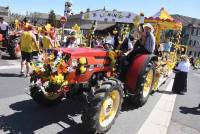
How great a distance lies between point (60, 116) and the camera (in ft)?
21.3

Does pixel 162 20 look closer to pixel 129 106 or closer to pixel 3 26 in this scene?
pixel 129 106


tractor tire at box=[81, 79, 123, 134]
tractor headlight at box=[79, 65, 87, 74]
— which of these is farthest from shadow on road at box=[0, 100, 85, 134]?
tractor headlight at box=[79, 65, 87, 74]

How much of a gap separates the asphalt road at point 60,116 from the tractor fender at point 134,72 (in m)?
0.65

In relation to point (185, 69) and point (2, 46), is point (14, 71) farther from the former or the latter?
point (185, 69)

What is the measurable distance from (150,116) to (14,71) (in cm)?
582

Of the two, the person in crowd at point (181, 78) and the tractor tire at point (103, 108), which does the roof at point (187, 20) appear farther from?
the tractor tire at point (103, 108)

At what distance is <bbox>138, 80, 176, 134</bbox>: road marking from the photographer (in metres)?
6.45

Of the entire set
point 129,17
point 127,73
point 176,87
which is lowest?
point 176,87

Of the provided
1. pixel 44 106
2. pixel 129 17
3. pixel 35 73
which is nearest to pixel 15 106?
pixel 44 106

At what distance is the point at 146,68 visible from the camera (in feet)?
24.0

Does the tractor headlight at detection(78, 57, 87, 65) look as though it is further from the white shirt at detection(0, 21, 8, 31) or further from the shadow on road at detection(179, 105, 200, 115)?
the white shirt at detection(0, 21, 8, 31)

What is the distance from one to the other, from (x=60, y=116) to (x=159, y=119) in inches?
89.4

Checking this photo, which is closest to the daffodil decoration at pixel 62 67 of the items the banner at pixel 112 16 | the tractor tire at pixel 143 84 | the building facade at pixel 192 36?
the tractor tire at pixel 143 84

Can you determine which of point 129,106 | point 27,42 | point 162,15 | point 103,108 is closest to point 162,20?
point 162,15
